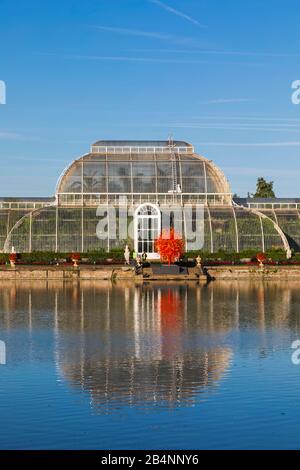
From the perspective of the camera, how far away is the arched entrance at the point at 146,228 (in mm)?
115562

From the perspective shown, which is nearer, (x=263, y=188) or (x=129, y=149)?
(x=129, y=149)

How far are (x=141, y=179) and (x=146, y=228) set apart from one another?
9.14m

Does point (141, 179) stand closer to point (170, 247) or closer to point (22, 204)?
point (22, 204)

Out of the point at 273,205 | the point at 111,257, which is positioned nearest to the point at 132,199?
the point at 111,257

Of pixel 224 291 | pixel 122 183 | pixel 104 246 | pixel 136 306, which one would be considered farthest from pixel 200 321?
pixel 122 183

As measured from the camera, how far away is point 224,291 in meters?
84.1

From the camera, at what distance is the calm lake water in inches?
1162

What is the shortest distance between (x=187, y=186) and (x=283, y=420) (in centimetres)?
9299

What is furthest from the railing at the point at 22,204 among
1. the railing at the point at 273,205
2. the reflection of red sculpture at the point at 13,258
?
the railing at the point at 273,205

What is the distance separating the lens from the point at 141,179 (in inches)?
4845

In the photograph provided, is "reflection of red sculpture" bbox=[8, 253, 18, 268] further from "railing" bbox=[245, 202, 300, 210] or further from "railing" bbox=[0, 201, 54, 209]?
"railing" bbox=[245, 202, 300, 210]

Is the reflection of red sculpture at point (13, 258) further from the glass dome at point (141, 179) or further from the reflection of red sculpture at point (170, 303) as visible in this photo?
the reflection of red sculpture at point (170, 303)

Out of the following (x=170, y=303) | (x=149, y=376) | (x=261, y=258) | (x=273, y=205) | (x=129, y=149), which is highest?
(x=129, y=149)

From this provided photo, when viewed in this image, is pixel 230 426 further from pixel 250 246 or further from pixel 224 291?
pixel 250 246
